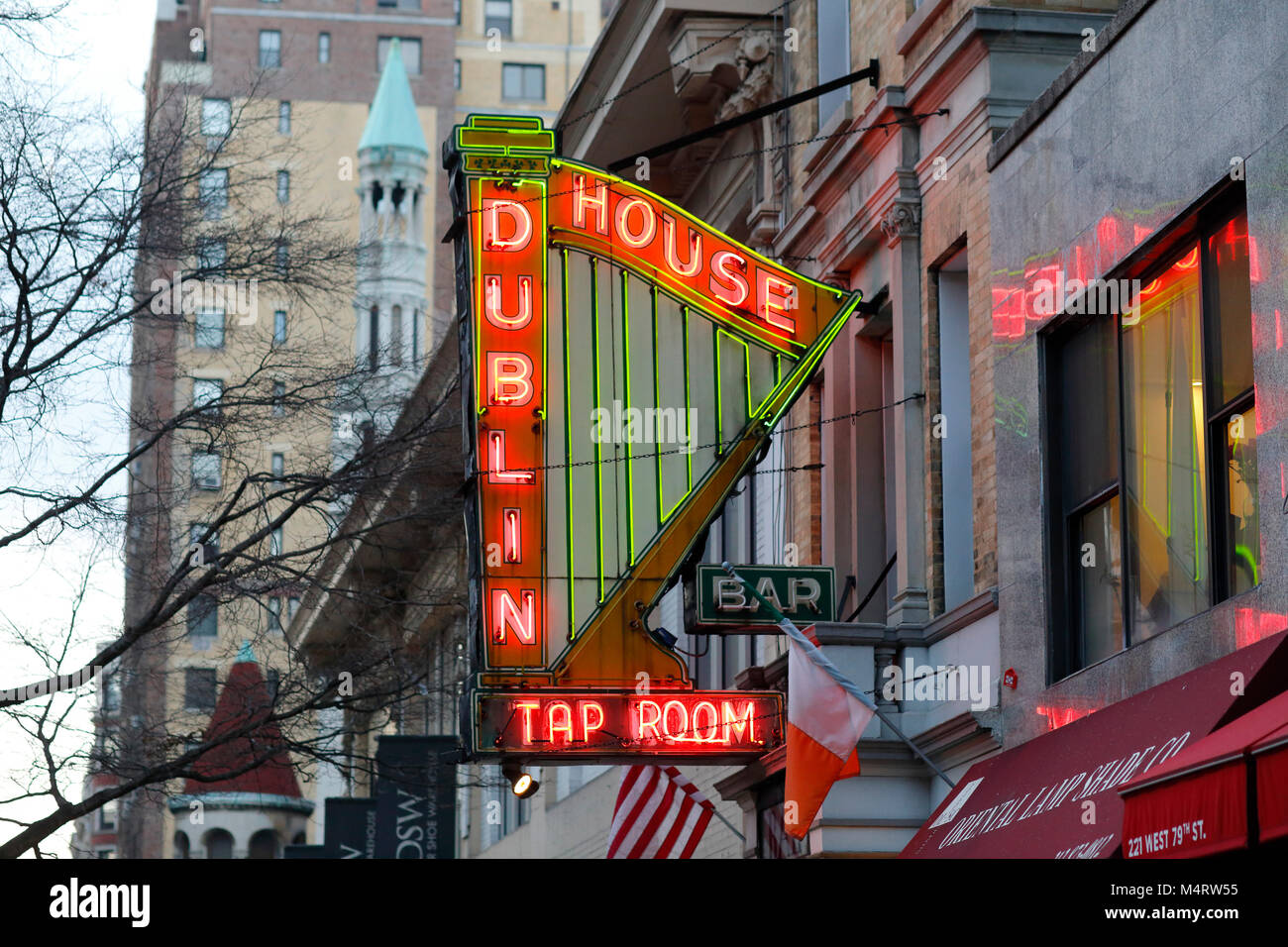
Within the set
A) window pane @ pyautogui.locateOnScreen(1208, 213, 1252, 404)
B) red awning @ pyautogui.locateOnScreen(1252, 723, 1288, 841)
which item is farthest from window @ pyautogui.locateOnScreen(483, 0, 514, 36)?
red awning @ pyautogui.locateOnScreen(1252, 723, 1288, 841)

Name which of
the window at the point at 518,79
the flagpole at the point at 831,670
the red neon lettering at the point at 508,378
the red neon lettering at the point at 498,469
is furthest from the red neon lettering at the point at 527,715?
the window at the point at 518,79

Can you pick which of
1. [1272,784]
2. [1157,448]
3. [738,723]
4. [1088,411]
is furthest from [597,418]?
[1272,784]

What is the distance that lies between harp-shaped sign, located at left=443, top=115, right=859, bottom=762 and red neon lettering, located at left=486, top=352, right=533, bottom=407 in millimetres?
16

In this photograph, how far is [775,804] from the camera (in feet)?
60.2

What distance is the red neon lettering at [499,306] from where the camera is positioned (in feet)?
54.6

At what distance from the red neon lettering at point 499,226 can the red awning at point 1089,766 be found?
563 cm

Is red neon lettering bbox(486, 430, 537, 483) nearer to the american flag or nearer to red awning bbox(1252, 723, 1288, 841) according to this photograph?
the american flag

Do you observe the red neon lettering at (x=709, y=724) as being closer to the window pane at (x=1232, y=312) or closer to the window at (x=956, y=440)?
the window at (x=956, y=440)

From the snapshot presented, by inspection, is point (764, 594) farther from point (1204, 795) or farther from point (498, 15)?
point (498, 15)

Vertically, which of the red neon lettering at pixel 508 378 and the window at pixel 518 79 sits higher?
the window at pixel 518 79

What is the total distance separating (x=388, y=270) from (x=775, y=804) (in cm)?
8119

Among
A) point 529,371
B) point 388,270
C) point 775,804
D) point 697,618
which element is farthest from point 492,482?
point 388,270
